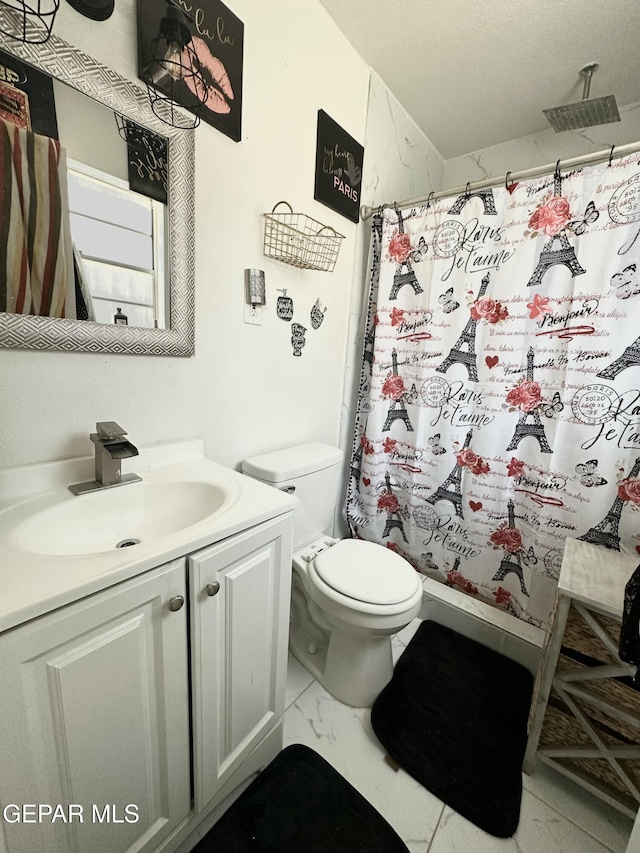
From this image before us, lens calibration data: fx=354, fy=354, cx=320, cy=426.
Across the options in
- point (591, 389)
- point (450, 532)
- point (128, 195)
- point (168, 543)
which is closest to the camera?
point (168, 543)

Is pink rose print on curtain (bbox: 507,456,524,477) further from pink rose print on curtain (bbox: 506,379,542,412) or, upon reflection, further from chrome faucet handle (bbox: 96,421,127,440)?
chrome faucet handle (bbox: 96,421,127,440)

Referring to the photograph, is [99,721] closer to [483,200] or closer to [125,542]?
[125,542]

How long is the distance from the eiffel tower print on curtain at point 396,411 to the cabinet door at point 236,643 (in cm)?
100

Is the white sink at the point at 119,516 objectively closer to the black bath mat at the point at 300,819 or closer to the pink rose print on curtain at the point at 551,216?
the black bath mat at the point at 300,819

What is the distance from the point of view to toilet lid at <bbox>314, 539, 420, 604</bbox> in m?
1.15

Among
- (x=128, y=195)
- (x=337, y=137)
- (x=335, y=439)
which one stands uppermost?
(x=337, y=137)

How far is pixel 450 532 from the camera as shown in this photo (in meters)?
1.69

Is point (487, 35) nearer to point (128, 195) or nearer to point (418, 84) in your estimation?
point (418, 84)

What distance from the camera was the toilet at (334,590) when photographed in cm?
115

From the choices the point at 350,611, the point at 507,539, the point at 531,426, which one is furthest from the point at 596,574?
the point at 350,611

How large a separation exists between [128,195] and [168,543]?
2.90ft

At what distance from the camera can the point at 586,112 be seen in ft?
5.18

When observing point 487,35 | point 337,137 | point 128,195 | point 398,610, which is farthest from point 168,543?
point 487,35

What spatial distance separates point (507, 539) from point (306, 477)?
3.09 ft
